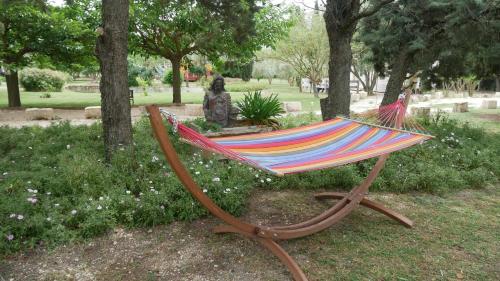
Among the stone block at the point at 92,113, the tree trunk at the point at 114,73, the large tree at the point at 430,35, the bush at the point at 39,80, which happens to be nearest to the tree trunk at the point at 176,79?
the stone block at the point at 92,113

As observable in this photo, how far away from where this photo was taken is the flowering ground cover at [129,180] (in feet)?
9.71

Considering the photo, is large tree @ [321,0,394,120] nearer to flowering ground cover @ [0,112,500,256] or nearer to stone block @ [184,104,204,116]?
flowering ground cover @ [0,112,500,256]

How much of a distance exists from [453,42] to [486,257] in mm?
4312

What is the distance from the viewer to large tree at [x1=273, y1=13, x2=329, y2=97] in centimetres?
1897

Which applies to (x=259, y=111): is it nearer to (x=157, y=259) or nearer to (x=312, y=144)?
(x=312, y=144)

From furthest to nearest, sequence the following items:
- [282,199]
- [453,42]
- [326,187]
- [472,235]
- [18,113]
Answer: [18,113] → [453,42] → [326,187] → [282,199] → [472,235]

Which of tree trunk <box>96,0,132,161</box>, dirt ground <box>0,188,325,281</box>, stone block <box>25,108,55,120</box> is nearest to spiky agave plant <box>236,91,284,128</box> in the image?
tree trunk <box>96,0,132,161</box>

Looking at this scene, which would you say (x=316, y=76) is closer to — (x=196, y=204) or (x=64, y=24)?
(x=64, y=24)

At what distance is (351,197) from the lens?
10.5 ft

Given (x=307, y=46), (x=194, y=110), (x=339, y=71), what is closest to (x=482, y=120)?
(x=339, y=71)

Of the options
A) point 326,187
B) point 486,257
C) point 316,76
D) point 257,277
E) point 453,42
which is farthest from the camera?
point 316,76

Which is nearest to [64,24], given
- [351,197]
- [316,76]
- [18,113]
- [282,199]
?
[18,113]

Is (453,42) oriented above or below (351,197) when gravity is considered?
above

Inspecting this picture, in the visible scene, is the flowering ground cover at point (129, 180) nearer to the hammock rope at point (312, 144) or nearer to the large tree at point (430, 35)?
the hammock rope at point (312, 144)
